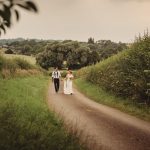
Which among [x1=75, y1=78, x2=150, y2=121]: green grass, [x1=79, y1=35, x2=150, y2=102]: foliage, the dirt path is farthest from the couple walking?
the dirt path

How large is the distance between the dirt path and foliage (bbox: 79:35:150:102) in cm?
228

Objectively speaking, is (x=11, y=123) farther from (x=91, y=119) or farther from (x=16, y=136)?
(x=91, y=119)

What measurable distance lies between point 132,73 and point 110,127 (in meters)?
8.64

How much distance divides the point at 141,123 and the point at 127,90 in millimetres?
7194

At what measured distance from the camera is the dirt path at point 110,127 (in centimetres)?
1071

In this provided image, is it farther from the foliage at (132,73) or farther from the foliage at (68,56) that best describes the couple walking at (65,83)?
the foliage at (68,56)

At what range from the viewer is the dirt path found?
10711mm

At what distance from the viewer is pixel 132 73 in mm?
21688

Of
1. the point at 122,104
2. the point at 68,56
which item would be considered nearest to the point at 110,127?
the point at 122,104

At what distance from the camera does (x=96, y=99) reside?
2378cm

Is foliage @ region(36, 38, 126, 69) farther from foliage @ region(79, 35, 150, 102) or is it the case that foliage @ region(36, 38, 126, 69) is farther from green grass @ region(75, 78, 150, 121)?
foliage @ region(79, 35, 150, 102)

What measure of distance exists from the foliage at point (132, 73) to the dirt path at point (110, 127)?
2277mm

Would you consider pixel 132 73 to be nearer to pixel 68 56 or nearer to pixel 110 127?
pixel 110 127

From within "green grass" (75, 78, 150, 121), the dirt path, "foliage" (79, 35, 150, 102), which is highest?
"foliage" (79, 35, 150, 102)
